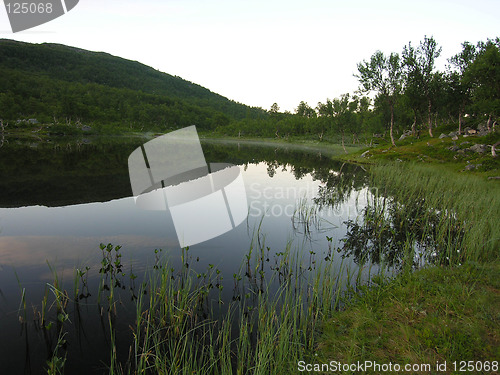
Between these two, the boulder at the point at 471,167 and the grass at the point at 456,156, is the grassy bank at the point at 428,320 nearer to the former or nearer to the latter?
the grass at the point at 456,156

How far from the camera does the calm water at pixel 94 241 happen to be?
5742 mm

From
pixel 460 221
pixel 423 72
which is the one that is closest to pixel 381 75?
pixel 423 72

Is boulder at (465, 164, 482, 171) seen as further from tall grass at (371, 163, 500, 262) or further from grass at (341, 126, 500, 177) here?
tall grass at (371, 163, 500, 262)

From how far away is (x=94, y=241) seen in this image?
36.9ft

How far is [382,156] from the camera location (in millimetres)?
46250

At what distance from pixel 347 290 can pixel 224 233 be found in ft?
22.6

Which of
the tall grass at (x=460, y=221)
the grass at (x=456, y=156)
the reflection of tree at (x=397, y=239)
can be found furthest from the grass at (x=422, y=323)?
the grass at (x=456, y=156)

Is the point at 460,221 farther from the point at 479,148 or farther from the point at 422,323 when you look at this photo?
the point at 479,148

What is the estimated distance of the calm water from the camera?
574 centimetres

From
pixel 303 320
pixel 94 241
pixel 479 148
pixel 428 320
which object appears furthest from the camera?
pixel 479 148

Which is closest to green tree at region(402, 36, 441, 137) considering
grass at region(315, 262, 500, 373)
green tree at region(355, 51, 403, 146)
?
green tree at region(355, 51, 403, 146)

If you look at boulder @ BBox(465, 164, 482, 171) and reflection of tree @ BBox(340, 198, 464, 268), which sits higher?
boulder @ BBox(465, 164, 482, 171)

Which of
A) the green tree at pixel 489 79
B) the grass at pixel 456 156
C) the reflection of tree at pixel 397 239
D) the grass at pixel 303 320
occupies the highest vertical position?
the green tree at pixel 489 79

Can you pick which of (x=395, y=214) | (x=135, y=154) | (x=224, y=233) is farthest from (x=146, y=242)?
(x=395, y=214)
